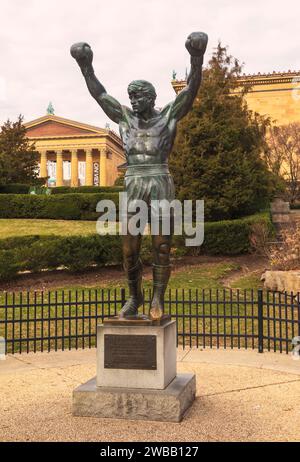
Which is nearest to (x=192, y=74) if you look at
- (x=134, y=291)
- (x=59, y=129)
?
(x=134, y=291)

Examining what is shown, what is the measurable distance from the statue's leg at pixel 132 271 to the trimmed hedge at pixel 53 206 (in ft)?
67.6

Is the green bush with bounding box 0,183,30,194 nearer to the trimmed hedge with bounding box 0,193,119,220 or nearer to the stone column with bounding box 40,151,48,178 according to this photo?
the trimmed hedge with bounding box 0,193,119,220

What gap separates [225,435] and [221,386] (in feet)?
5.34

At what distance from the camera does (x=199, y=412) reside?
473 centimetres

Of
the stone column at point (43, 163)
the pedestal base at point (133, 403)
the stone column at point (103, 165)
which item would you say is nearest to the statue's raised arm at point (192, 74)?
the pedestal base at point (133, 403)

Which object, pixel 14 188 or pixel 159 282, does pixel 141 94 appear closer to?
pixel 159 282

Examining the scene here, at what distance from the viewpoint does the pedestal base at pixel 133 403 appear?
14.6 ft

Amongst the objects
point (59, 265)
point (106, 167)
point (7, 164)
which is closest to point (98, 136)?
point (106, 167)

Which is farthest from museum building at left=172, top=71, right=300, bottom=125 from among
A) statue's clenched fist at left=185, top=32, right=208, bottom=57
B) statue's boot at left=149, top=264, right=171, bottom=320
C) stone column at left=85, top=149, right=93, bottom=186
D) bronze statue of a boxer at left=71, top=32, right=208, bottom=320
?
stone column at left=85, top=149, right=93, bottom=186

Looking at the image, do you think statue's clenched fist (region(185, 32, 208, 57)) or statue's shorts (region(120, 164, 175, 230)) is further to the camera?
statue's shorts (region(120, 164, 175, 230))

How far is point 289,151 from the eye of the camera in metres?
26.7

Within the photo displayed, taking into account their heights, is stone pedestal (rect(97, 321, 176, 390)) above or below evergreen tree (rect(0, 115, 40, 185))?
below

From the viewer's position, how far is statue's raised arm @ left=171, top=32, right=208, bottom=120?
4711 millimetres

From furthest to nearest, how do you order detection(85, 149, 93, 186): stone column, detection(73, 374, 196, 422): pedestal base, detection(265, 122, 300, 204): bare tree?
detection(85, 149, 93, 186): stone column
detection(265, 122, 300, 204): bare tree
detection(73, 374, 196, 422): pedestal base
